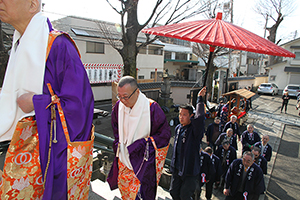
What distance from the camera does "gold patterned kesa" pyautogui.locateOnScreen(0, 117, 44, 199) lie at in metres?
1.19

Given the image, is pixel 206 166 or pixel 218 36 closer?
pixel 218 36

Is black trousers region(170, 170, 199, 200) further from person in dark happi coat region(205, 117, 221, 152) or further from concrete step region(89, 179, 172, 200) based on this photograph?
person in dark happi coat region(205, 117, 221, 152)

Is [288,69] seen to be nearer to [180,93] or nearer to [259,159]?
[180,93]

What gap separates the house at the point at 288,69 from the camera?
25594mm

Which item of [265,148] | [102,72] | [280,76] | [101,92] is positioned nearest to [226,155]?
[265,148]

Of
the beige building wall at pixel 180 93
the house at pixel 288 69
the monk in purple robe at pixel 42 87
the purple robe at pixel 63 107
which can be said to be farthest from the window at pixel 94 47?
the house at pixel 288 69

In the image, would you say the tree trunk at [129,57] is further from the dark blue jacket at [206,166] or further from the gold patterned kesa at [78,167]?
the gold patterned kesa at [78,167]

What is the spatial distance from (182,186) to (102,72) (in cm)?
1250

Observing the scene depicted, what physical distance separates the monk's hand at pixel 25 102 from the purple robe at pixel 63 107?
4 centimetres

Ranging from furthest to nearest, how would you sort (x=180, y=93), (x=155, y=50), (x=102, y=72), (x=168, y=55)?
(x=168, y=55) → (x=155, y=50) → (x=180, y=93) → (x=102, y=72)

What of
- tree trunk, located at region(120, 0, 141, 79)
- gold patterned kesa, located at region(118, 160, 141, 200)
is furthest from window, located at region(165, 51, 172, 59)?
gold patterned kesa, located at region(118, 160, 141, 200)

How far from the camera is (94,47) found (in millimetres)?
15297

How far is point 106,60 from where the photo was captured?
16172 millimetres

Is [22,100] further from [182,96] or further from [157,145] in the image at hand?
[182,96]
